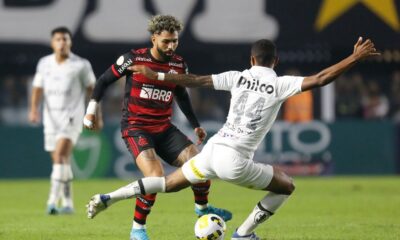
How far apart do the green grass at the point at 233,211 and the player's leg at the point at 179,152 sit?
1.11 ft

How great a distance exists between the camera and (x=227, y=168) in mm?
9023

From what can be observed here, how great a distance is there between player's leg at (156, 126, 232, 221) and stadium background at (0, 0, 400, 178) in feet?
23.5

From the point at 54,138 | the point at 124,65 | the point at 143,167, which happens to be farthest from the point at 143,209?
the point at 54,138

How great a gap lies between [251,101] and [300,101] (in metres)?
12.2

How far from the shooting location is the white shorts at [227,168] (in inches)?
355

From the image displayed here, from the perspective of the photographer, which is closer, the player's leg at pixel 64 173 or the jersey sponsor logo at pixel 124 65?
the jersey sponsor logo at pixel 124 65

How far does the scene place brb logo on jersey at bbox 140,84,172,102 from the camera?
33.5 ft

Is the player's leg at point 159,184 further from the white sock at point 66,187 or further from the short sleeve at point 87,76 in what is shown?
the short sleeve at point 87,76

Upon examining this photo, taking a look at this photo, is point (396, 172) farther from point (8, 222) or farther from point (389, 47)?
point (8, 222)

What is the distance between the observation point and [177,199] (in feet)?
52.4

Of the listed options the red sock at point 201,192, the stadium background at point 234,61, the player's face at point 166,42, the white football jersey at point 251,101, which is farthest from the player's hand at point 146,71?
the stadium background at point 234,61

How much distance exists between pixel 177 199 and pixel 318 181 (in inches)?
182

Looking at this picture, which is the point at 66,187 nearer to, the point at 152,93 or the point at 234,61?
the point at 152,93

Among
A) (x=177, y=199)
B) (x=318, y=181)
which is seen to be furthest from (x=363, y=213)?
(x=318, y=181)
